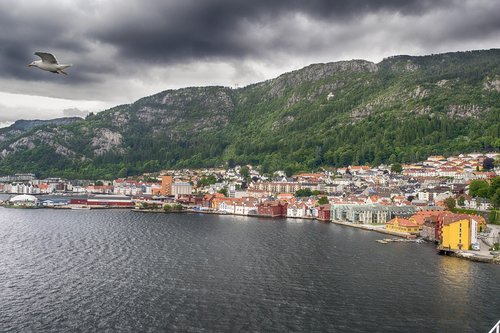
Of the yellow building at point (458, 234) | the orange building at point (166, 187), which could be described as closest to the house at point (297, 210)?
the yellow building at point (458, 234)

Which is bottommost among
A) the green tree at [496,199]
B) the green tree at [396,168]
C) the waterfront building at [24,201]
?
the waterfront building at [24,201]

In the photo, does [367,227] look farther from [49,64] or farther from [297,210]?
[49,64]

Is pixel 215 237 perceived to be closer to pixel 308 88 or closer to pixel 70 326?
pixel 70 326

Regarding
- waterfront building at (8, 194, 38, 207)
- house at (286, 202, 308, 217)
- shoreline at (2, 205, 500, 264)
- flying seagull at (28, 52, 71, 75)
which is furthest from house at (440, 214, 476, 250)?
waterfront building at (8, 194, 38, 207)

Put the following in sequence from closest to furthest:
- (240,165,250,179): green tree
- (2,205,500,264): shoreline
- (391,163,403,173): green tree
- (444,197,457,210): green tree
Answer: (2,205,500,264): shoreline, (444,197,457,210): green tree, (391,163,403,173): green tree, (240,165,250,179): green tree

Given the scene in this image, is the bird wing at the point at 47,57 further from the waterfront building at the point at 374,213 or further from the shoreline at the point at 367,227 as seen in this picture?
the waterfront building at the point at 374,213

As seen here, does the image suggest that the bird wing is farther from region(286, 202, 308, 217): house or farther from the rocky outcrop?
the rocky outcrop

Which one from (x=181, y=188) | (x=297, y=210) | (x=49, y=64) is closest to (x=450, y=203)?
(x=297, y=210)
